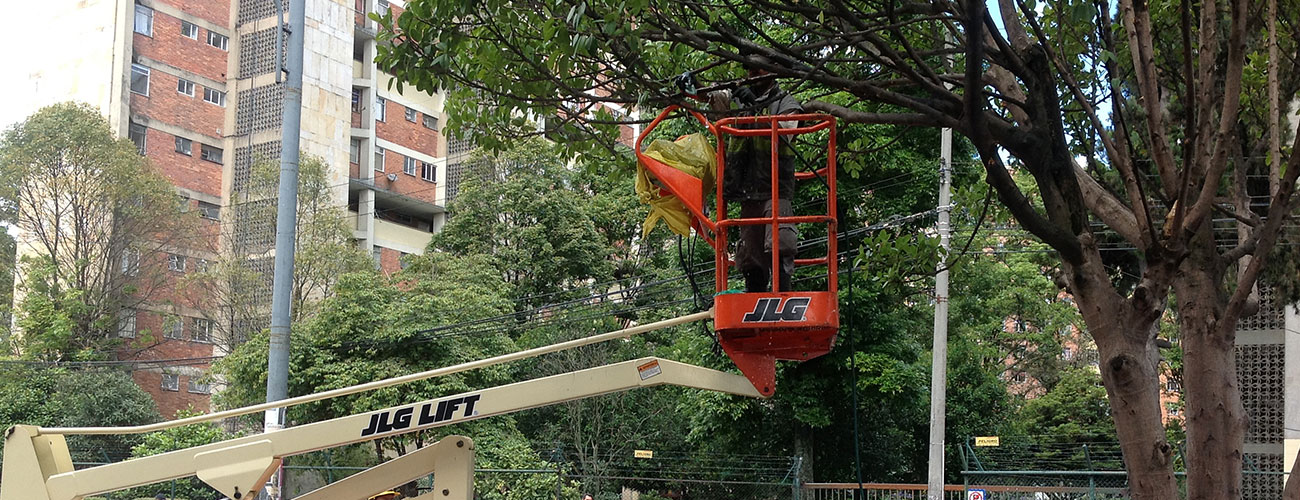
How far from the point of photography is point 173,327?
42688 millimetres

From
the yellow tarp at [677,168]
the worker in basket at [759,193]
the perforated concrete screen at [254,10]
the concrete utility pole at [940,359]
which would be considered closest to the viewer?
the worker in basket at [759,193]

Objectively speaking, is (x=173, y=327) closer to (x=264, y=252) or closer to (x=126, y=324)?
(x=126, y=324)

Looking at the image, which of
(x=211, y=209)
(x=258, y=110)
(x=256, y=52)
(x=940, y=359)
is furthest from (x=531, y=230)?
(x=940, y=359)

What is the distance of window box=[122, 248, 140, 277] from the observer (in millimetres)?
38312

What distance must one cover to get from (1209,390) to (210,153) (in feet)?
146

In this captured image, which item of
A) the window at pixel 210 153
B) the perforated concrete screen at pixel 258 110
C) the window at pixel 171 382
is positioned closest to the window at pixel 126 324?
the window at pixel 171 382

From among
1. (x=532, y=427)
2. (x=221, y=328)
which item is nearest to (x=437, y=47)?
(x=532, y=427)

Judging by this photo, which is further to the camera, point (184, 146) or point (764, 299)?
point (184, 146)

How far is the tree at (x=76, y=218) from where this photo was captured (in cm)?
3616

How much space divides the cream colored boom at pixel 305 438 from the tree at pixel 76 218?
31090 millimetres

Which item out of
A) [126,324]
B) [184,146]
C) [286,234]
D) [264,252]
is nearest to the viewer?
[286,234]

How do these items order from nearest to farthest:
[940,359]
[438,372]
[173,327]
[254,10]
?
1. [438,372]
2. [940,359]
3. [173,327]
4. [254,10]

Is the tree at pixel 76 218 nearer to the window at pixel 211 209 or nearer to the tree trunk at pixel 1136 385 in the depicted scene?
the window at pixel 211 209

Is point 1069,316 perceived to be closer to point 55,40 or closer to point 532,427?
point 532,427
